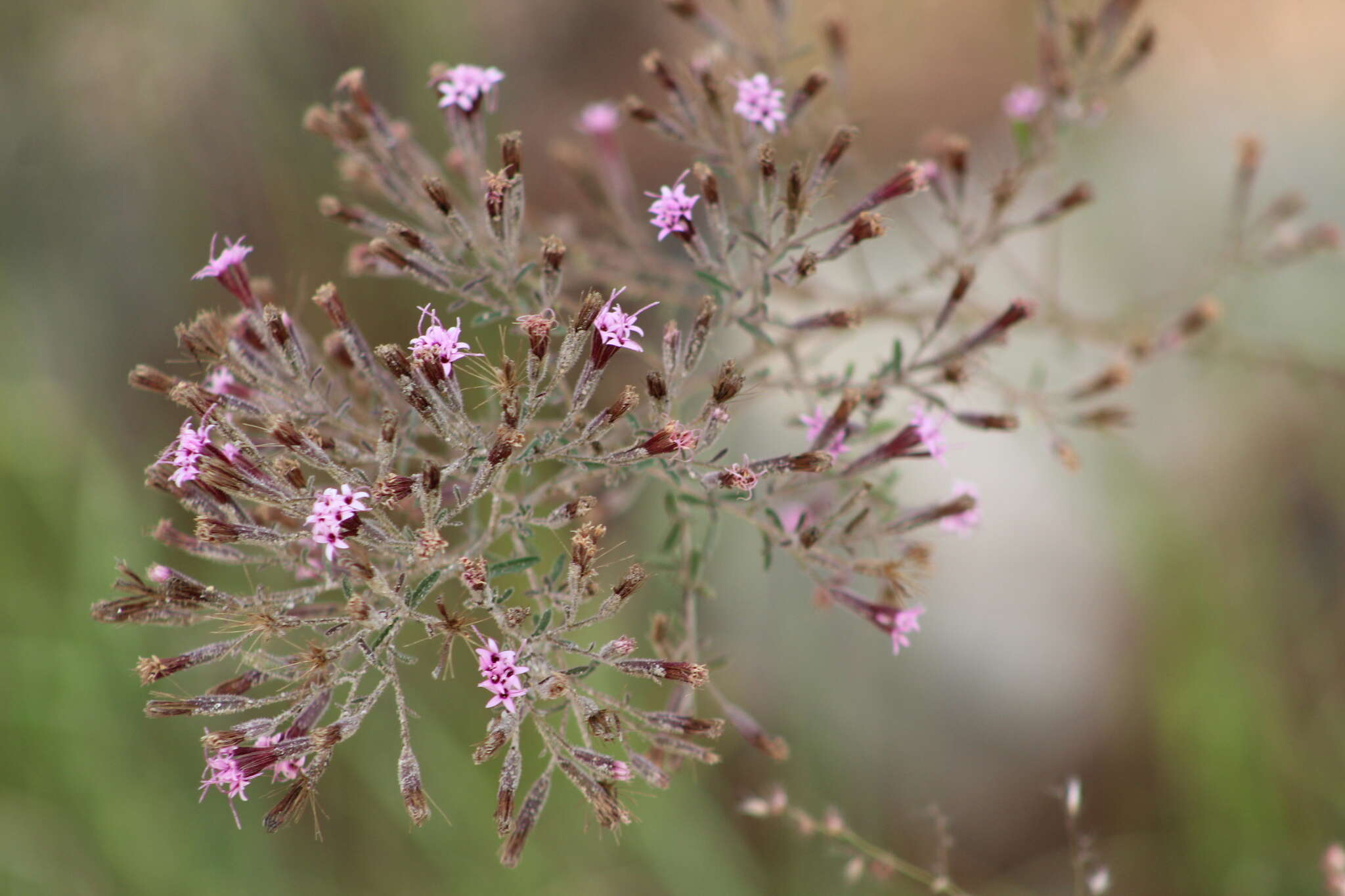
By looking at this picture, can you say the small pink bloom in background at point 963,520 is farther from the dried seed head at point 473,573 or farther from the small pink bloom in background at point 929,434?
the dried seed head at point 473,573

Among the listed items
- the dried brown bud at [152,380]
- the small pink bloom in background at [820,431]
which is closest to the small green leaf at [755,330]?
the small pink bloom in background at [820,431]

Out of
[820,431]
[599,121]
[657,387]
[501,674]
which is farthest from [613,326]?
[599,121]

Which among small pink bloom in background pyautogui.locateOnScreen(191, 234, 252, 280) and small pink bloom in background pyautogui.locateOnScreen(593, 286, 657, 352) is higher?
small pink bloom in background pyautogui.locateOnScreen(191, 234, 252, 280)

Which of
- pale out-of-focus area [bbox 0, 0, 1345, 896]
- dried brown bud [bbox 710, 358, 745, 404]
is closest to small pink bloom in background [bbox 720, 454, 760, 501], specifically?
dried brown bud [bbox 710, 358, 745, 404]

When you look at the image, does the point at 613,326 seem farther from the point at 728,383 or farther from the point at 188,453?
the point at 188,453

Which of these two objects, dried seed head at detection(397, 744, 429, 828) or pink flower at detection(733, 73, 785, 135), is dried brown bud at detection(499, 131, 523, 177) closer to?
pink flower at detection(733, 73, 785, 135)

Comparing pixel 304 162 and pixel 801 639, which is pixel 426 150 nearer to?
pixel 304 162

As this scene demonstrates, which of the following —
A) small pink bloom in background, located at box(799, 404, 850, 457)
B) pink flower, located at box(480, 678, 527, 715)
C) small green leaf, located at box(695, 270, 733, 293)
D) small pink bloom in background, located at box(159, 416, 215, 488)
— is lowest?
pink flower, located at box(480, 678, 527, 715)

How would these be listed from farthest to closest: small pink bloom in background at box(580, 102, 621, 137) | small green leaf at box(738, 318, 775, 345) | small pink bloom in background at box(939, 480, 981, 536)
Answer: small pink bloom in background at box(580, 102, 621, 137)
small pink bloom in background at box(939, 480, 981, 536)
small green leaf at box(738, 318, 775, 345)

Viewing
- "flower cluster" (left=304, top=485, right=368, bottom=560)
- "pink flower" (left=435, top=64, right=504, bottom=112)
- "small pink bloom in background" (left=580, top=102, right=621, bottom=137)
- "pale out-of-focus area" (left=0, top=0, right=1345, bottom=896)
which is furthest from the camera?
"pale out-of-focus area" (left=0, top=0, right=1345, bottom=896)
